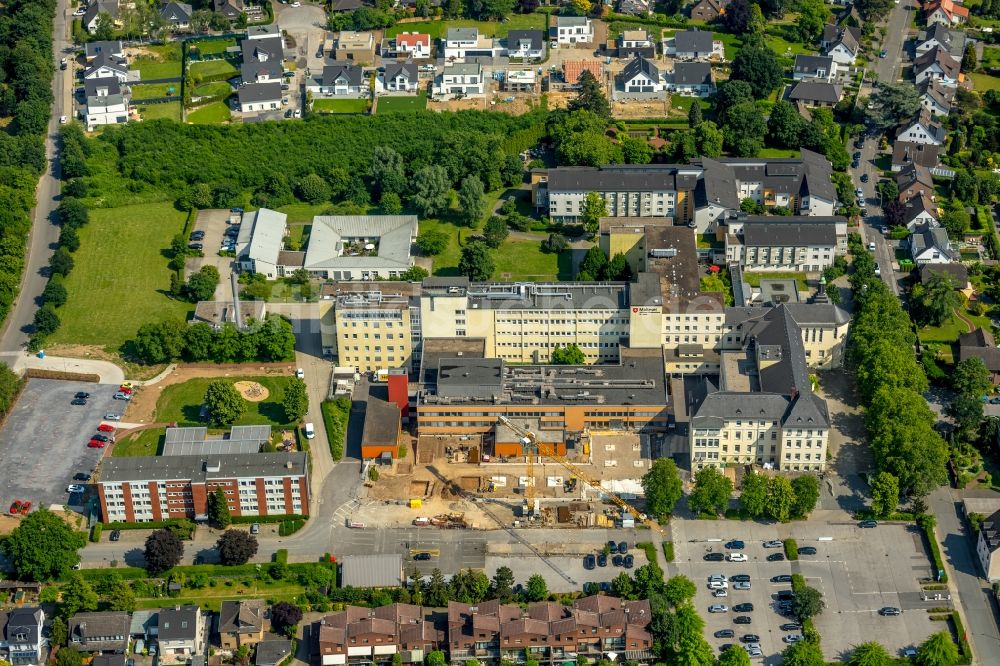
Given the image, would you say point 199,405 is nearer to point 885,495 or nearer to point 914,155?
point 885,495

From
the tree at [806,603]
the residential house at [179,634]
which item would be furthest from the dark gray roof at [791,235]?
the residential house at [179,634]

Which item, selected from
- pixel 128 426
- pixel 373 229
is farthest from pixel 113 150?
pixel 128 426

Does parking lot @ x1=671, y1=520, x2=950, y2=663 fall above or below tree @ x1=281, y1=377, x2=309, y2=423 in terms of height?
below

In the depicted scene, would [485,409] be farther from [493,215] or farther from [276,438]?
[493,215]

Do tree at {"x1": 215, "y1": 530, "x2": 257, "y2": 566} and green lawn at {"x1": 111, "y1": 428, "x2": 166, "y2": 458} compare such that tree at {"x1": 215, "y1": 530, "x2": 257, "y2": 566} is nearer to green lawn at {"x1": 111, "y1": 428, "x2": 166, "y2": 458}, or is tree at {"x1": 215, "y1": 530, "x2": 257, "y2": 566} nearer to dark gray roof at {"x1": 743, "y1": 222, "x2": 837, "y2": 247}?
green lawn at {"x1": 111, "y1": 428, "x2": 166, "y2": 458}

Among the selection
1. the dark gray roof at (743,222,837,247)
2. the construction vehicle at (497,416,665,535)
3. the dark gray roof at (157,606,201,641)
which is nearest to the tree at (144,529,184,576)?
the dark gray roof at (157,606,201,641)
